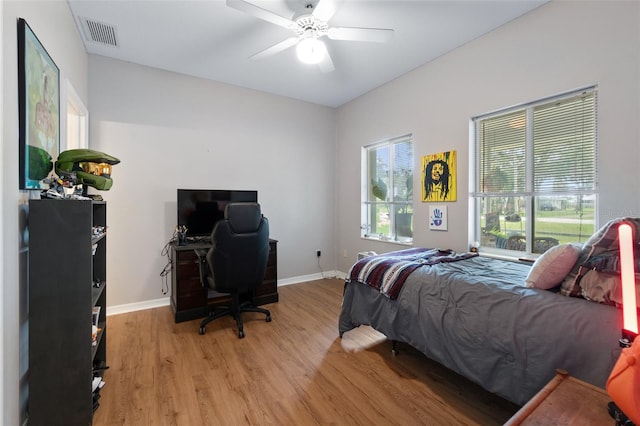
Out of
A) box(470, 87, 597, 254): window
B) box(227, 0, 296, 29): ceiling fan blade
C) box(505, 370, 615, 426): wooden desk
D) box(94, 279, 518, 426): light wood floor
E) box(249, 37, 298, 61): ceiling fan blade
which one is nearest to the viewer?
box(505, 370, 615, 426): wooden desk

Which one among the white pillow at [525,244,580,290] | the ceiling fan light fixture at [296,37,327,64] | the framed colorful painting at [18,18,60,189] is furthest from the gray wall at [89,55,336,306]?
the white pillow at [525,244,580,290]

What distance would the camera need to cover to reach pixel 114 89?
3215mm

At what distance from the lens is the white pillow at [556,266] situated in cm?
158

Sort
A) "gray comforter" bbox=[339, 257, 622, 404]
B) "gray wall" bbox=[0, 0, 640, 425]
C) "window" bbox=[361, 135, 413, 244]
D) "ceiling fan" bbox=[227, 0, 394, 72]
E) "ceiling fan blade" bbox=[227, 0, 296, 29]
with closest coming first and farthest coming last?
"gray comforter" bbox=[339, 257, 622, 404]
"gray wall" bbox=[0, 0, 640, 425]
"ceiling fan blade" bbox=[227, 0, 296, 29]
"ceiling fan" bbox=[227, 0, 394, 72]
"window" bbox=[361, 135, 413, 244]

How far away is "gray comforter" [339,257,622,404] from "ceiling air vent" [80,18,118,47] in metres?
3.37

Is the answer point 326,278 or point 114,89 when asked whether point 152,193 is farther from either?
point 326,278

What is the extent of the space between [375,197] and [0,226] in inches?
150

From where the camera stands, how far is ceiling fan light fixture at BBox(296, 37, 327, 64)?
7.83ft

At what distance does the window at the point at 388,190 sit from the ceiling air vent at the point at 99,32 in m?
3.19

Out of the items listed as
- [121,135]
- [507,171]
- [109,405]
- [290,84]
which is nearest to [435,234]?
[507,171]

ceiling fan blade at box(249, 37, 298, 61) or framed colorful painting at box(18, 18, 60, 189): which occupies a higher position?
ceiling fan blade at box(249, 37, 298, 61)

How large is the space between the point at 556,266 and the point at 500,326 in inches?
17.5

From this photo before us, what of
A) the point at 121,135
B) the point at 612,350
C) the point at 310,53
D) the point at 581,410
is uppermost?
the point at 310,53

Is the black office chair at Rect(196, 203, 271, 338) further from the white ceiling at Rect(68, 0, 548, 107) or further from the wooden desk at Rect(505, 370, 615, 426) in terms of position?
the wooden desk at Rect(505, 370, 615, 426)
